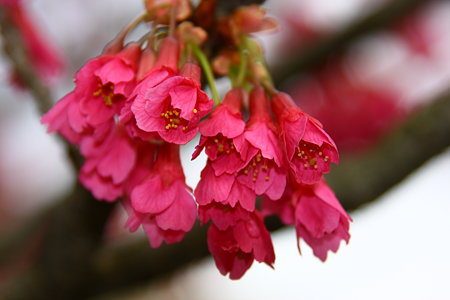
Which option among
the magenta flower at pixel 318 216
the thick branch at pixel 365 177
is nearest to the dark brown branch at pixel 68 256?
the thick branch at pixel 365 177

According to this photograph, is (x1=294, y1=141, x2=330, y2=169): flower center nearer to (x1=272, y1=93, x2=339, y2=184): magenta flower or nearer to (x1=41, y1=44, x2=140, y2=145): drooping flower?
(x1=272, y1=93, x2=339, y2=184): magenta flower

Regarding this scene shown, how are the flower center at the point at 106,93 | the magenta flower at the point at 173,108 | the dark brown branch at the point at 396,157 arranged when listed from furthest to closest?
the dark brown branch at the point at 396,157
the flower center at the point at 106,93
the magenta flower at the point at 173,108

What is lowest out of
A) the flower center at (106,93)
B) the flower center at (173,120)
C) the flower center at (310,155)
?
the flower center at (310,155)

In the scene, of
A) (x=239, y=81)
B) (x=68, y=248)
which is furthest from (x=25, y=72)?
(x=239, y=81)

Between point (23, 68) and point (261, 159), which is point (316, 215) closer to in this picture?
point (261, 159)

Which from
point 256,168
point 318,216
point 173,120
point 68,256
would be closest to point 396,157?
point 318,216

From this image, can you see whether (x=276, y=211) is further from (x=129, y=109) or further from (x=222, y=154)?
(x=129, y=109)

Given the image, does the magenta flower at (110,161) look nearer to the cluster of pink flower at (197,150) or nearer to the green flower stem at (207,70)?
the cluster of pink flower at (197,150)
